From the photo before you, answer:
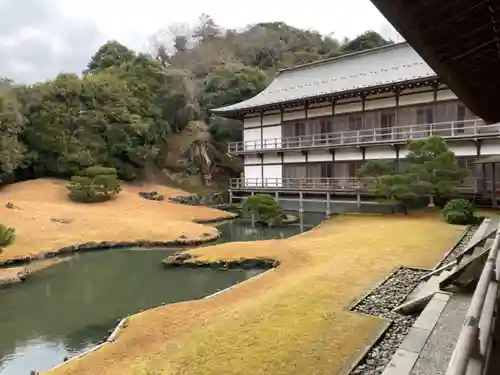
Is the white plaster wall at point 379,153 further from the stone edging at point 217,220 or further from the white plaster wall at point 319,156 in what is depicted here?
the stone edging at point 217,220

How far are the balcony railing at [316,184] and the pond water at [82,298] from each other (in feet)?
30.9

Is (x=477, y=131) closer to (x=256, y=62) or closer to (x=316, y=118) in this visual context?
(x=316, y=118)

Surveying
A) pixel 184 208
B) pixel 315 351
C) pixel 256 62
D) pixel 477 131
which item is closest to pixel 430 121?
pixel 477 131

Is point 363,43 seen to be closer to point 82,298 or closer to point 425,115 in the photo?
point 425,115

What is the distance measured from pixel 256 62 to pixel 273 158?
85.3 feet

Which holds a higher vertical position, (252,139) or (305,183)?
(252,139)

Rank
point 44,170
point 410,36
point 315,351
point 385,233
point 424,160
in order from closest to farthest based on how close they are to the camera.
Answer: point 410,36
point 315,351
point 385,233
point 424,160
point 44,170

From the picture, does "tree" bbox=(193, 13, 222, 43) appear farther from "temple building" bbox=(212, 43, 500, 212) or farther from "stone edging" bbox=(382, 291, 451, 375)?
"stone edging" bbox=(382, 291, 451, 375)

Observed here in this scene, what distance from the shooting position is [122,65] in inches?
1291

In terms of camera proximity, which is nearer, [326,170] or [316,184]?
[316,184]

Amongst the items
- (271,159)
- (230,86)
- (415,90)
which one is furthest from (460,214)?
(230,86)

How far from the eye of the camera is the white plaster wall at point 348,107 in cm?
2084

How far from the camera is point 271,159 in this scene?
24766 millimetres

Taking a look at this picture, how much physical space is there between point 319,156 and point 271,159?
340 cm
